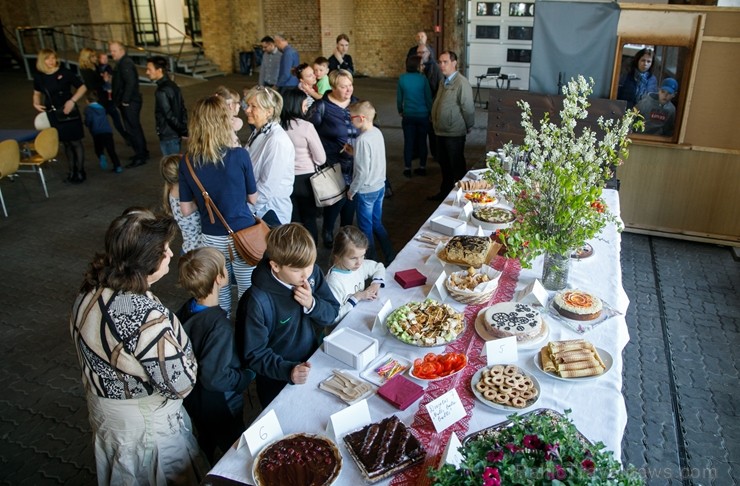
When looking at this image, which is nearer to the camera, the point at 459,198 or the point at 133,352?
the point at 133,352

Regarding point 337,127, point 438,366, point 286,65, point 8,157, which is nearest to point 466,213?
point 337,127

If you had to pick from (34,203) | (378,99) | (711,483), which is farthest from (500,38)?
(711,483)

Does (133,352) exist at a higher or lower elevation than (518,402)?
higher

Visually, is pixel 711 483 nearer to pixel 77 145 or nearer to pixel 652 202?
pixel 652 202

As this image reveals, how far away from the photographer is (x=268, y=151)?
3.84m

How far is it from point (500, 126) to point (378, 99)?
7.69m

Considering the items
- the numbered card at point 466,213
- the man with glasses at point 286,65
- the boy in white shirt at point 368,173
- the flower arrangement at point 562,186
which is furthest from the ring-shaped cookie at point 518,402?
the man with glasses at point 286,65

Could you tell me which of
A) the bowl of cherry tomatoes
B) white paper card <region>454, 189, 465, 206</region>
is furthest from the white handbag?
the bowl of cherry tomatoes

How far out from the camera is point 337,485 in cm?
184

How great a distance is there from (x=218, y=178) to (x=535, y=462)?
96.7 inches

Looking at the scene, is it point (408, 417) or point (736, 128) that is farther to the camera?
point (736, 128)

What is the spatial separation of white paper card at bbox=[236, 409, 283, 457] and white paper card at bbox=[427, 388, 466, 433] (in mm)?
561

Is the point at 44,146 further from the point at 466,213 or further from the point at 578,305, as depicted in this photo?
the point at 578,305

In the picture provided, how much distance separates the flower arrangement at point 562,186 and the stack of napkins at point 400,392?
804mm
